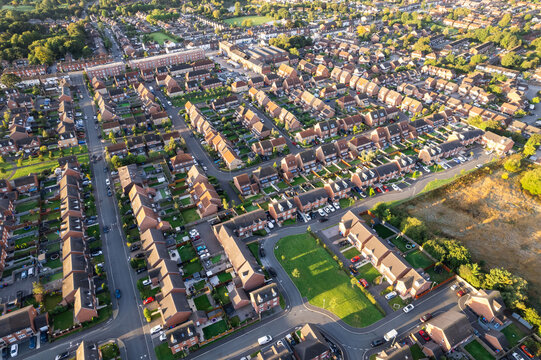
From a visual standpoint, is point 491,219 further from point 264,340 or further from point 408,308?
point 264,340

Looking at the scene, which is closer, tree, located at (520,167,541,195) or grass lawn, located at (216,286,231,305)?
grass lawn, located at (216,286,231,305)

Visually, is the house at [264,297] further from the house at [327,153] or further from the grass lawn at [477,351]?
the house at [327,153]

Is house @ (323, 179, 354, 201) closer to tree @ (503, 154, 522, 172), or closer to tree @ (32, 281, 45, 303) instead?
tree @ (503, 154, 522, 172)

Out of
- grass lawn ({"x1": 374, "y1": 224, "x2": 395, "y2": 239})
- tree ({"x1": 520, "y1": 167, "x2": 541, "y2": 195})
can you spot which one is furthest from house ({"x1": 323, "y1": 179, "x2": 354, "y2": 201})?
tree ({"x1": 520, "y1": 167, "x2": 541, "y2": 195})

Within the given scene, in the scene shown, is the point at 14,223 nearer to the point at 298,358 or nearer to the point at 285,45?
the point at 298,358

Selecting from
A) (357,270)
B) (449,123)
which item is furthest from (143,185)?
(449,123)
